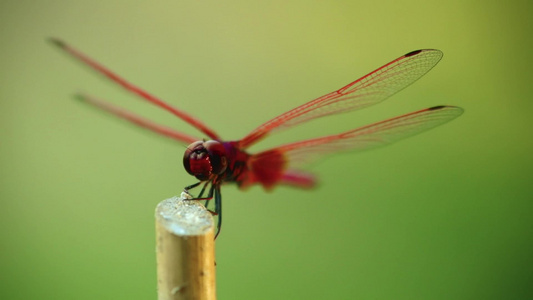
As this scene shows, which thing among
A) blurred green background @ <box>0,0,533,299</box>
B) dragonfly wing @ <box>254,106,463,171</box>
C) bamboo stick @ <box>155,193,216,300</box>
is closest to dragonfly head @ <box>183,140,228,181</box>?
dragonfly wing @ <box>254,106,463,171</box>

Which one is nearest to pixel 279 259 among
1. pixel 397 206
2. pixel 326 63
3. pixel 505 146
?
pixel 397 206

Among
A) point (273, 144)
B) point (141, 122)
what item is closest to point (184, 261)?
point (141, 122)

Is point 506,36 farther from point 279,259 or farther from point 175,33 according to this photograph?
point 175,33

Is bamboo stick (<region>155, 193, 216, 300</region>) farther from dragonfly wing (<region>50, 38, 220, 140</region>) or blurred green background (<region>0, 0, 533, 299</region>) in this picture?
blurred green background (<region>0, 0, 533, 299</region>)

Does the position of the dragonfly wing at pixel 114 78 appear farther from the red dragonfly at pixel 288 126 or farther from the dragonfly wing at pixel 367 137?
the dragonfly wing at pixel 367 137

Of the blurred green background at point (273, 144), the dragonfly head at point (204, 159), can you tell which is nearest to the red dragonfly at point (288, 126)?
the dragonfly head at point (204, 159)

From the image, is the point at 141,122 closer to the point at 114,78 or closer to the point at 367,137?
the point at 114,78
